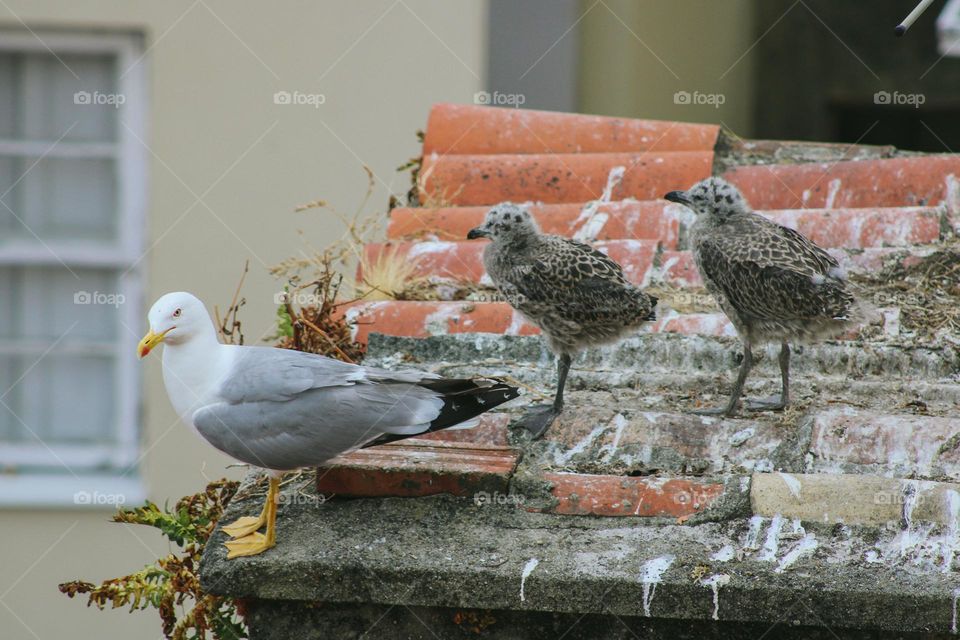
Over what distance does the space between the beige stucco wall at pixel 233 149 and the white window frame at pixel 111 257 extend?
13 centimetres

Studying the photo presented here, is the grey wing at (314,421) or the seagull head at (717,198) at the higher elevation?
the seagull head at (717,198)

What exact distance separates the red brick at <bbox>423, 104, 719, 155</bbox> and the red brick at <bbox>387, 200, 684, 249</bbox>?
2.38 ft

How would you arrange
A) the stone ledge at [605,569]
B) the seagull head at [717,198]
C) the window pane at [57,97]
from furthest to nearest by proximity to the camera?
the window pane at [57,97]
the seagull head at [717,198]
the stone ledge at [605,569]

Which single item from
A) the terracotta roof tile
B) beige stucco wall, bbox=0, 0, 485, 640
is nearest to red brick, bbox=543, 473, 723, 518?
the terracotta roof tile

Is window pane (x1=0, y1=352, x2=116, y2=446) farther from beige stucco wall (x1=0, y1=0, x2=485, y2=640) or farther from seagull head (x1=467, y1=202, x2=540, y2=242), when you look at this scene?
seagull head (x1=467, y1=202, x2=540, y2=242)

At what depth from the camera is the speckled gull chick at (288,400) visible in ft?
9.91

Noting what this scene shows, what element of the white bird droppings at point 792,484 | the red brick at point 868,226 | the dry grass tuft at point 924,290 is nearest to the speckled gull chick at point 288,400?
the white bird droppings at point 792,484

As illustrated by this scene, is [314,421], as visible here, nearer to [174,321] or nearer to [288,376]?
[288,376]

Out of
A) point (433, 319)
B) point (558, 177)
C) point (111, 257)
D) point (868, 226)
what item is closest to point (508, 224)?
point (433, 319)

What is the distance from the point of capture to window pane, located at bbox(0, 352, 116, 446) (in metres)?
8.23

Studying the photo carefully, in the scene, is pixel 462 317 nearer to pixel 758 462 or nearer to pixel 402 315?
pixel 402 315

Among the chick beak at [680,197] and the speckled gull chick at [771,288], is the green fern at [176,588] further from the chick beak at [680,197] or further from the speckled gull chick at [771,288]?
the chick beak at [680,197]

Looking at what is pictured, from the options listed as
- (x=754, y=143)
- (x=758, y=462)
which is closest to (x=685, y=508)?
(x=758, y=462)

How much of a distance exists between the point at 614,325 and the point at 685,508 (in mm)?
932
